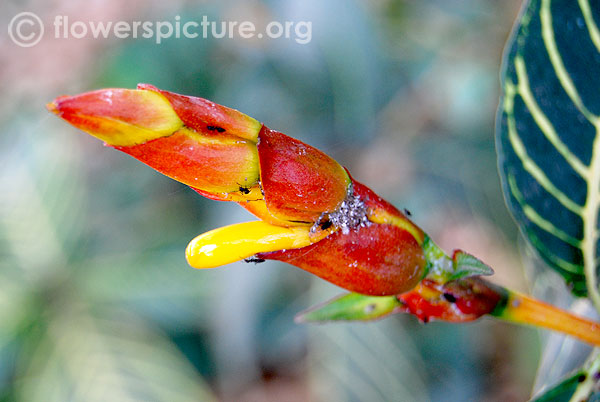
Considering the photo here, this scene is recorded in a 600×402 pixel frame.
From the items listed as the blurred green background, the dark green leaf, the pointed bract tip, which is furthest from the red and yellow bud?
the blurred green background

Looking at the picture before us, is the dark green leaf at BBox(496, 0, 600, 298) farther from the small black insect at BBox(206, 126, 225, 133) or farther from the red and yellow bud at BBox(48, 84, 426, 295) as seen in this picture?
the small black insect at BBox(206, 126, 225, 133)

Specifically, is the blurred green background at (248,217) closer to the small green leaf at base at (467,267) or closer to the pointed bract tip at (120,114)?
the small green leaf at base at (467,267)

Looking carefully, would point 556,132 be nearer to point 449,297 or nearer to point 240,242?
point 449,297

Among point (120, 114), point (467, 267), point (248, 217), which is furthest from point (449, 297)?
point (248, 217)

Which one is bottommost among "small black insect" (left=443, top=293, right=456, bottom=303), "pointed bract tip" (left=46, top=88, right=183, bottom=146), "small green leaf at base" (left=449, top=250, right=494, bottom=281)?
"small black insect" (left=443, top=293, right=456, bottom=303)

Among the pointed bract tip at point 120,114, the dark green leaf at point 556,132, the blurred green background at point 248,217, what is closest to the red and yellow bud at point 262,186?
the pointed bract tip at point 120,114

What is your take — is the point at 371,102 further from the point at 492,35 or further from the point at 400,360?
the point at 400,360
